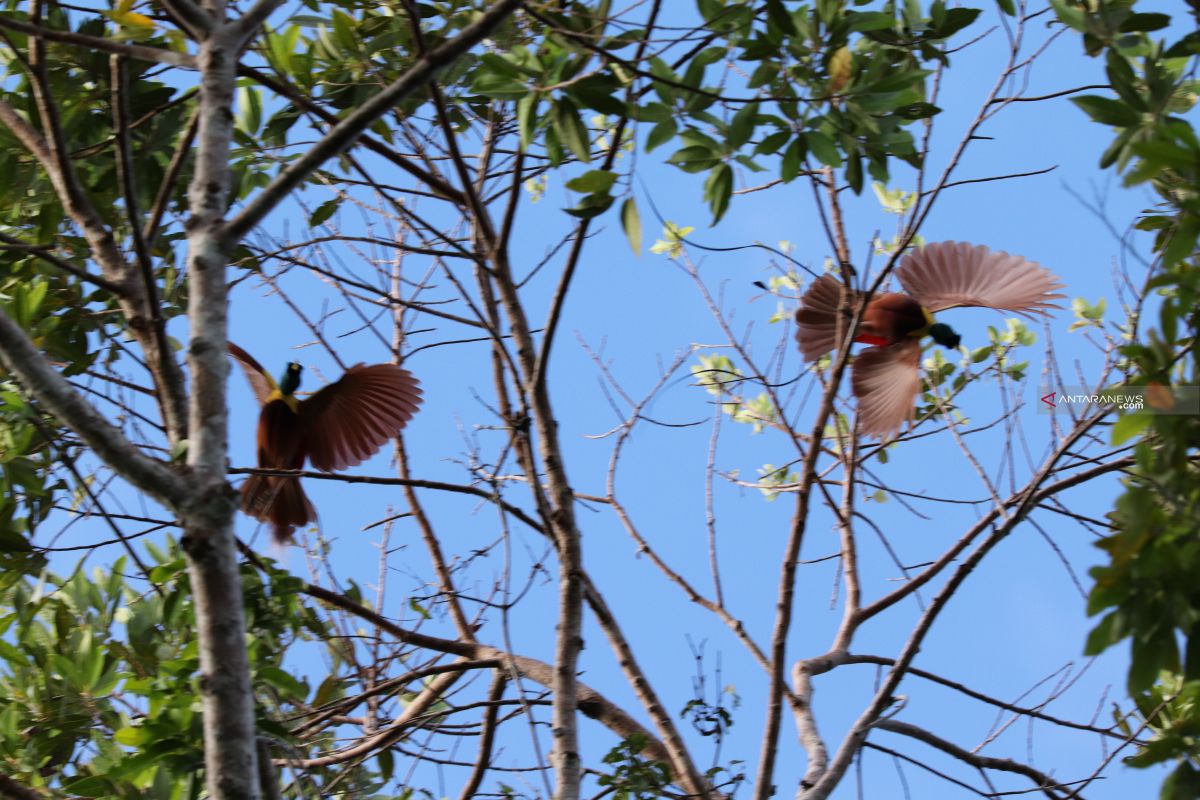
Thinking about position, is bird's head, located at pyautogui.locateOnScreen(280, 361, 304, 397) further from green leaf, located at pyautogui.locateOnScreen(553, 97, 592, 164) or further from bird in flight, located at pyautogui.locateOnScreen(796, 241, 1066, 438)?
green leaf, located at pyautogui.locateOnScreen(553, 97, 592, 164)

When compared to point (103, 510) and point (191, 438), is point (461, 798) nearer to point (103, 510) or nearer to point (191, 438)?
point (103, 510)

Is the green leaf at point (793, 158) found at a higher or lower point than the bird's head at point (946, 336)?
lower

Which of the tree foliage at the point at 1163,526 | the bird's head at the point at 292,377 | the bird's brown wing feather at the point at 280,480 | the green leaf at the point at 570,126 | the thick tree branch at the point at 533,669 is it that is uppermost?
the bird's head at the point at 292,377

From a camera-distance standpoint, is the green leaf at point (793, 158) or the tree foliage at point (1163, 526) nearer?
the tree foliage at point (1163, 526)

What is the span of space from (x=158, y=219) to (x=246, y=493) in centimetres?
143

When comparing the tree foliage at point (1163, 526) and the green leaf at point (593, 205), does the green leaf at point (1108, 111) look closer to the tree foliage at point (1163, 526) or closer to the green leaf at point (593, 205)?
the tree foliage at point (1163, 526)

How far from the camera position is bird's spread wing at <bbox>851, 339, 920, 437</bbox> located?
141 inches

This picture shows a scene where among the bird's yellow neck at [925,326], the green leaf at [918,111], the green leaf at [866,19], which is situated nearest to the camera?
the green leaf at [866,19]

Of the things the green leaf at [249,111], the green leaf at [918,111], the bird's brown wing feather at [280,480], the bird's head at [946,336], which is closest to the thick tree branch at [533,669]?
the bird's brown wing feather at [280,480]

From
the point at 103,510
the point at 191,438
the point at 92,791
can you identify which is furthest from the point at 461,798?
the point at 191,438

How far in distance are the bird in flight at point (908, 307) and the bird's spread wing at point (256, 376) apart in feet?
5.84

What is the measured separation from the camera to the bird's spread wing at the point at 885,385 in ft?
11.7

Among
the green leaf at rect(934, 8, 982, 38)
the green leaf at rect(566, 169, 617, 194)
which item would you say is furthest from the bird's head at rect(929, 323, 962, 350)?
the green leaf at rect(566, 169, 617, 194)

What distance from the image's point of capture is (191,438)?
72.6 inches
